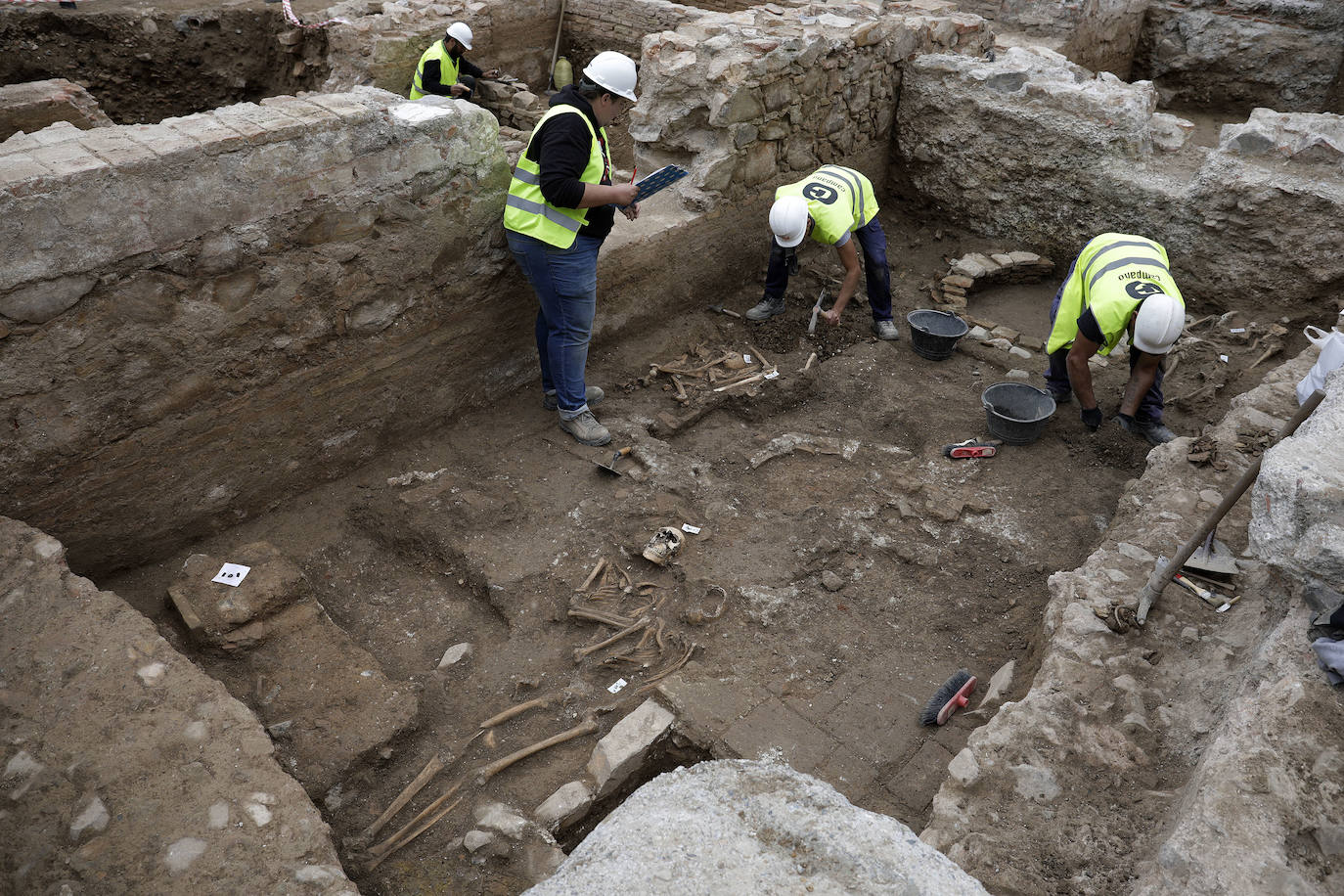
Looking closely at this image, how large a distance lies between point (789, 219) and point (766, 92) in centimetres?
108

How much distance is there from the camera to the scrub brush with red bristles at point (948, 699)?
3.65 metres

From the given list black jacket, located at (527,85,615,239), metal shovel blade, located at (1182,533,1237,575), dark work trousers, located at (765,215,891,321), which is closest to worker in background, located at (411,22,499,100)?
dark work trousers, located at (765,215,891,321)

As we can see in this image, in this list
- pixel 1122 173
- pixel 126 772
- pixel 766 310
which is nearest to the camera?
pixel 126 772

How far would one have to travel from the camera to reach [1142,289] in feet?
16.6

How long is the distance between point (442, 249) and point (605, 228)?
878 millimetres

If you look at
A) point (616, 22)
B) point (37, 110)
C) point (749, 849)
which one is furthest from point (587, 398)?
point (616, 22)

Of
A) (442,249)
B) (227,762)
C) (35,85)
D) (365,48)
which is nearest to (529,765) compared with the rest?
(227,762)

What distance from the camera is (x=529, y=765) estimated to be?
3.51m

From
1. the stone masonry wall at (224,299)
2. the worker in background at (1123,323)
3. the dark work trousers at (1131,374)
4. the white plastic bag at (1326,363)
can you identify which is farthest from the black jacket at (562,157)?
the white plastic bag at (1326,363)

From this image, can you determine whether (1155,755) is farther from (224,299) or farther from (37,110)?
(37,110)

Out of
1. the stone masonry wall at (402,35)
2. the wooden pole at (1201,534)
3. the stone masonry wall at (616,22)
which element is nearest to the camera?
the wooden pole at (1201,534)

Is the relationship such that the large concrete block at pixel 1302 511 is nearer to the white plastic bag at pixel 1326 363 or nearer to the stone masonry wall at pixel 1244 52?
the white plastic bag at pixel 1326 363

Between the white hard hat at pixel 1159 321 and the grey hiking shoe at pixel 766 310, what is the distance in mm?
2451

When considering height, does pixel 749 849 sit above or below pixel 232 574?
above
